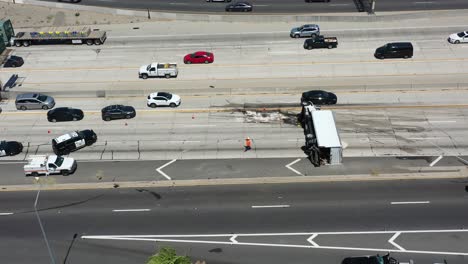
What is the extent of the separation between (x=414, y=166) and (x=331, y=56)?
80.0 feet

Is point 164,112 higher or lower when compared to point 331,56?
lower

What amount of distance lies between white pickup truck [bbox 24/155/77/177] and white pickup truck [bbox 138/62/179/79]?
19.3 meters

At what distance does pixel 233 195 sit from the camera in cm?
4553

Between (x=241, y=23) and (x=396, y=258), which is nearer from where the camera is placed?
(x=396, y=258)

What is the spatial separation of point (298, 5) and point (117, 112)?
34.8 meters

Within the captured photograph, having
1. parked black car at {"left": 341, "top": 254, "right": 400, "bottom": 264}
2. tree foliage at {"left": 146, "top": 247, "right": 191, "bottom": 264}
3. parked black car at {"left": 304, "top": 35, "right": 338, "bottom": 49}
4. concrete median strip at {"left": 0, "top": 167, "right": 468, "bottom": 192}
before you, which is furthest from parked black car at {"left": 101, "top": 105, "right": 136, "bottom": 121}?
parked black car at {"left": 341, "top": 254, "right": 400, "bottom": 264}

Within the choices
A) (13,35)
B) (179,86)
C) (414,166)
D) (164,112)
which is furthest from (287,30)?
(13,35)

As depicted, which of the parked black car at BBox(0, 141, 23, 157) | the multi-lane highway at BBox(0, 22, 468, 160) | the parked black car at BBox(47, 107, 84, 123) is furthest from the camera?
the parked black car at BBox(47, 107, 84, 123)

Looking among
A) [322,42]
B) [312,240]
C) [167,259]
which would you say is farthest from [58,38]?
[167,259]

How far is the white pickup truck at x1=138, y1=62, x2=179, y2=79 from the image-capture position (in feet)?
215

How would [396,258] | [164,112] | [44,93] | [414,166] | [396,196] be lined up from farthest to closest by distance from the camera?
[44,93], [164,112], [414,166], [396,196], [396,258]

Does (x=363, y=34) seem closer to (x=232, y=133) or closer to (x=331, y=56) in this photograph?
(x=331, y=56)

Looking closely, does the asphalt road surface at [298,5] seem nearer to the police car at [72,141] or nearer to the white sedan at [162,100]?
the white sedan at [162,100]

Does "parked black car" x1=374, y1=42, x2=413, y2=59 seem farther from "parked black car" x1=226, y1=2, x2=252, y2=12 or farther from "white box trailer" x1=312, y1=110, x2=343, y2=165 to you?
"parked black car" x1=226, y1=2, x2=252, y2=12
